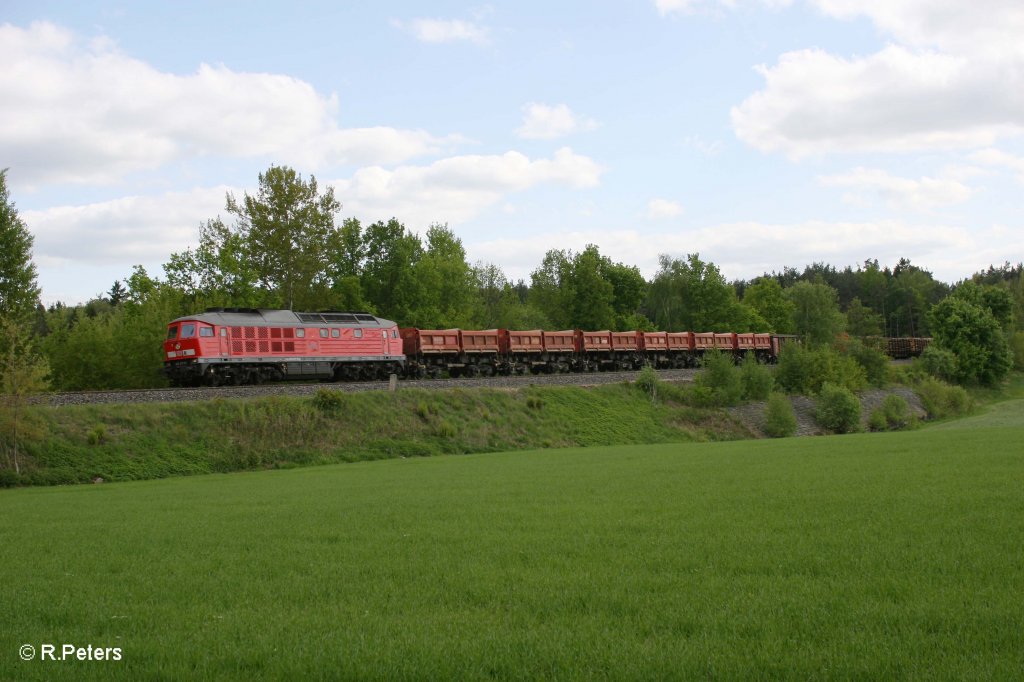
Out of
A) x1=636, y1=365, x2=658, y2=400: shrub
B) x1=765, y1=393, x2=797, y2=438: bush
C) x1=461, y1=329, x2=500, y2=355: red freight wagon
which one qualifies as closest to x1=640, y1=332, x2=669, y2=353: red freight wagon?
x1=636, y1=365, x2=658, y2=400: shrub

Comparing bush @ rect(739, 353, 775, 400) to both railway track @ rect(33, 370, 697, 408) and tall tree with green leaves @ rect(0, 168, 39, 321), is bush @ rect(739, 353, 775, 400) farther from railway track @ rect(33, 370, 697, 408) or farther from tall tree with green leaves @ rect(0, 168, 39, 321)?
tall tree with green leaves @ rect(0, 168, 39, 321)

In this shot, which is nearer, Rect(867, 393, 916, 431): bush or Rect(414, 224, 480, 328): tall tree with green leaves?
Rect(867, 393, 916, 431): bush

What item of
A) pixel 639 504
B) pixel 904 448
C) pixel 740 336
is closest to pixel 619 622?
pixel 639 504

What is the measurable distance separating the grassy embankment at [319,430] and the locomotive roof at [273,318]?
17.5 ft

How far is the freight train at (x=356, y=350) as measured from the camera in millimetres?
33781

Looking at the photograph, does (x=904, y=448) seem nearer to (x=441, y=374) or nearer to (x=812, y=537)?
(x=812, y=537)

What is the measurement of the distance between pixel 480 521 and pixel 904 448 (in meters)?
14.2

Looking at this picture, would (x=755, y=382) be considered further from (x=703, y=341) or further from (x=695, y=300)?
(x=695, y=300)

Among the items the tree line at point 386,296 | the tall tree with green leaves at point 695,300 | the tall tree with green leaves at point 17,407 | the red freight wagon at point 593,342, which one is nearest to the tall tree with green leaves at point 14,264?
the tree line at point 386,296

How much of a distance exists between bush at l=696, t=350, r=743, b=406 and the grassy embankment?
11.4 ft

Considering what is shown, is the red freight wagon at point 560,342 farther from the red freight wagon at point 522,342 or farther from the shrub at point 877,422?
the shrub at point 877,422

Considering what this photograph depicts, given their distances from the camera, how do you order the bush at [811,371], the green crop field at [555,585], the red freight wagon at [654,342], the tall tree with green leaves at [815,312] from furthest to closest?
the tall tree with green leaves at [815,312]
the red freight wagon at [654,342]
the bush at [811,371]
the green crop field at [555,585]

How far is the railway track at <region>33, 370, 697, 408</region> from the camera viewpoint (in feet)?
95.1

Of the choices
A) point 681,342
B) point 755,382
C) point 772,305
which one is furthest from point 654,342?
Answer: point 772,305
